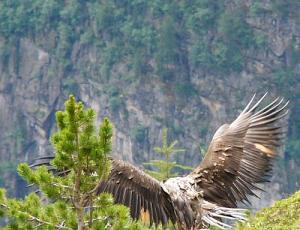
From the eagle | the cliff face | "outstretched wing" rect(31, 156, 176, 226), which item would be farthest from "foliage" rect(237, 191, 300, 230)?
the cliff face

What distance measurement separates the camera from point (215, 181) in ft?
26.3

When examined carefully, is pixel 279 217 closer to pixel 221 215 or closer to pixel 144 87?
pixel 221 215

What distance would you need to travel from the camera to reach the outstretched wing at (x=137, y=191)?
298 inches

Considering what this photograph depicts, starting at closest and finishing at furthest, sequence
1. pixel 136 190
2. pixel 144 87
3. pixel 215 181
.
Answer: pixel 136 190
pixel 215 181
pixel 144 87

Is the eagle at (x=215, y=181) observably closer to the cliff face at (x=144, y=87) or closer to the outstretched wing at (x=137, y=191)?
the outstretched wing at (x=137, y=191)

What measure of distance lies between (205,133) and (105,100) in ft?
21.8

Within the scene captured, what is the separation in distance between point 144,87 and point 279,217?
60353 millimetres

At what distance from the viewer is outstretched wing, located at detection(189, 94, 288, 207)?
8.02m

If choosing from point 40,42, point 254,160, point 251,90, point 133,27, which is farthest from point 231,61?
point 254,160

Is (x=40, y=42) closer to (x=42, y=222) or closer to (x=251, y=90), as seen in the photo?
(x=251, y=90)

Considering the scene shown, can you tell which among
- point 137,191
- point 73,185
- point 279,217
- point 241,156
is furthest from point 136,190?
point 279,217

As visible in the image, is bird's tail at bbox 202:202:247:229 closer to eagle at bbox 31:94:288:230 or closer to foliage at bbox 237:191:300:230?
eagle at bbox 31:94:288:230

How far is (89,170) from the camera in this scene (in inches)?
277

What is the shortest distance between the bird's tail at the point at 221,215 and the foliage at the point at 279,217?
1404 millimetres
